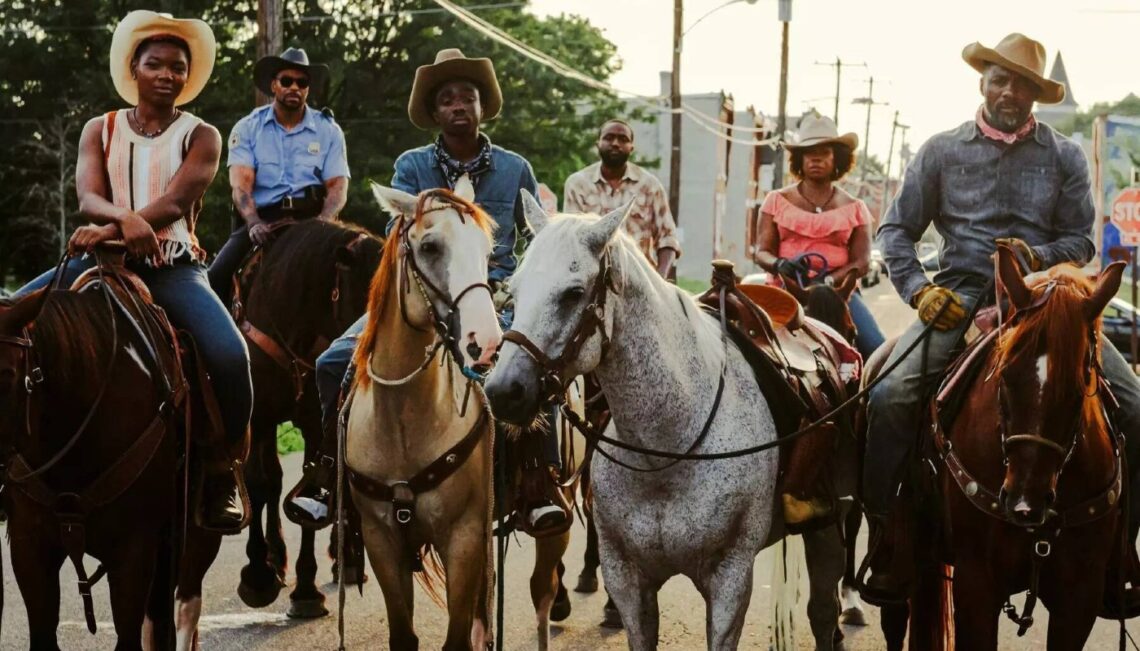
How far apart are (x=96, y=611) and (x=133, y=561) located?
306cm

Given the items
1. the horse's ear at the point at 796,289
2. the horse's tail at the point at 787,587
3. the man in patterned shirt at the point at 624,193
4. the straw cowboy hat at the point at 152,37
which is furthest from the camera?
the man in patterned shirt at the point at 624,193

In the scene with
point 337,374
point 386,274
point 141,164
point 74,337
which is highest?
point 141,164

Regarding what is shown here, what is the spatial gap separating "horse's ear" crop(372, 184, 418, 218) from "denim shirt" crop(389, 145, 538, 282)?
3.46 feet

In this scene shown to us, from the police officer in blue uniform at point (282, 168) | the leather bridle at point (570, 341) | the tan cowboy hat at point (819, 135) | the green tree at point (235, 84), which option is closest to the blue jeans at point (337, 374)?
the leather bridle at point (570, 341)

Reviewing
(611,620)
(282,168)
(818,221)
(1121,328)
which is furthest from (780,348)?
(1121,328)

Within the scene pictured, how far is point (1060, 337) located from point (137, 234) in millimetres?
3472

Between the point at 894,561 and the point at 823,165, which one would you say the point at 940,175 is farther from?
the point at 823,165

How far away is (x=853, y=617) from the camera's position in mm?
8016

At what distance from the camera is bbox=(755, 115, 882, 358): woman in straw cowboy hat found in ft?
28.0

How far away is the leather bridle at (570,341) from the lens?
437 centimetres

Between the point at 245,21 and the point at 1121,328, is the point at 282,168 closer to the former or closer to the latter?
the point at 245,21

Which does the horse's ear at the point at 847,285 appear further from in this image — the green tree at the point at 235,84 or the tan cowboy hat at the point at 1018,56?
the green tree at the point at 235,84

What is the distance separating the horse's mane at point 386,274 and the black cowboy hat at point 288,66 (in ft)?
12.0

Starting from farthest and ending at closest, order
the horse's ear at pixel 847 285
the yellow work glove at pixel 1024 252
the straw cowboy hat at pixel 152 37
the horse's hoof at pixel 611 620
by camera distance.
Result: the horse's ear at pixel 847 285 → the horse's hoof at pixel 611 620 → the straw cowboy hat at pixel 152 37 → the yellow work glove at pixel 1024 252
